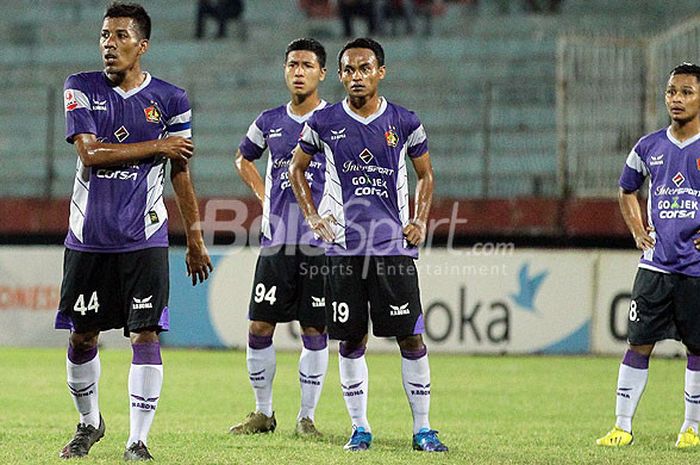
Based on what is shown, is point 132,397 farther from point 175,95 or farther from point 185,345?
point 185,345

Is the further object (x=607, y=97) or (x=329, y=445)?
(x=607, y=97)

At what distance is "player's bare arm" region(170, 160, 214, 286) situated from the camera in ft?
20.9

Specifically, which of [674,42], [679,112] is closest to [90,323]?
[679,112]

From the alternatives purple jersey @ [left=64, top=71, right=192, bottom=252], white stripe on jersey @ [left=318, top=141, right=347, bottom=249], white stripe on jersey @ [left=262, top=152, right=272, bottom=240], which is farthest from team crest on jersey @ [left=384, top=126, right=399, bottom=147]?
white stripe on jersey @ [left=262, top=152, right=272, bottom=240]

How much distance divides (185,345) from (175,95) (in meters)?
8.43

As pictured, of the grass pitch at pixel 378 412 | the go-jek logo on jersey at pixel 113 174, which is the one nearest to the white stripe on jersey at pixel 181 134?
the go-jek logo on jersey at pixel 113 174

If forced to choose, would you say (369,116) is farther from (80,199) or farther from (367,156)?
(80,199)

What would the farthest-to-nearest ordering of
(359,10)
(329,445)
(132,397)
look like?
(359,10)
(329,445)
(132,397)

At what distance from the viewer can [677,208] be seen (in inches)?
292

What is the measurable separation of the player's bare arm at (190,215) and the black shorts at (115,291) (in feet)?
0.47

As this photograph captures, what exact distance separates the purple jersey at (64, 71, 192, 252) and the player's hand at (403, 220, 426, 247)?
139 centimetres

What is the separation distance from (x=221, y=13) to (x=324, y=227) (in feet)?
47.7

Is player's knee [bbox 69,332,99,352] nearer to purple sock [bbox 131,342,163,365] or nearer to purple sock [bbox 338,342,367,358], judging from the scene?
purple sock [bbox 131,342,163,365]

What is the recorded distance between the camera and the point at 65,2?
878 inches
